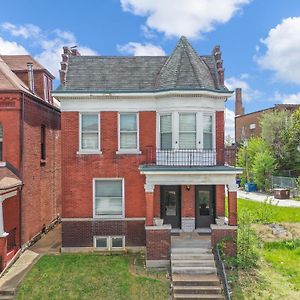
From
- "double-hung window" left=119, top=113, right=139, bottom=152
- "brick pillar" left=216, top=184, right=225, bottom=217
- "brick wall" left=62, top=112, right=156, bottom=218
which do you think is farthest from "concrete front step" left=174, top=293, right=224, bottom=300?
"double-hung window" left=119, top=113, right=139, bottom=152

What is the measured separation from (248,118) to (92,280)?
1831 inches

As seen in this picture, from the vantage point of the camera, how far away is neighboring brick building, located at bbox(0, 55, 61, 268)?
14.7m

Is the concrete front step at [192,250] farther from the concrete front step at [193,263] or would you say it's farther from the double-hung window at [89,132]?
the double-hung window at [89,132]

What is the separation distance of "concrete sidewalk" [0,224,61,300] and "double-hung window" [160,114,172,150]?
698cm

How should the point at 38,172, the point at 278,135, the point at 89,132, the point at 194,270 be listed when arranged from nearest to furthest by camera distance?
the point at 194,270, the point at 89,132, the point at 38,172, the point at 278,135

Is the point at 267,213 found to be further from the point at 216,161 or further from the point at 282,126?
the point at 282,126

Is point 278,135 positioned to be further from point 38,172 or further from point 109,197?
point 38,172

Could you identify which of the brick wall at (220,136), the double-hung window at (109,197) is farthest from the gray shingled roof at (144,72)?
the double-hung window at (109,197)

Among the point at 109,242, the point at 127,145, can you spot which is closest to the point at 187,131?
the point at 127,145

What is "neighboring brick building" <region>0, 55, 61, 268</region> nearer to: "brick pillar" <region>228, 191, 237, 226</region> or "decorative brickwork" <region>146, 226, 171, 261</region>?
"decorative brickwork" <region>146, 226, 171, 261</region>

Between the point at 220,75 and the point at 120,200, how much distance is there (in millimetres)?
7636

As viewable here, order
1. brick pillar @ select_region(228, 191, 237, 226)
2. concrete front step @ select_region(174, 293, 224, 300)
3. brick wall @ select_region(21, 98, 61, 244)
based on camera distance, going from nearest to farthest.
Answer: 1. concrete front step @ select_region(174, 293, 224, 300)
2. brick pillar @ select_region(228, 191, 237, 226)
3. brick wall @ select_region(21, 98, 61, 244)

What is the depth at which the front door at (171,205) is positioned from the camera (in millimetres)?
16141

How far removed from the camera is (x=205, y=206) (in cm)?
1619
